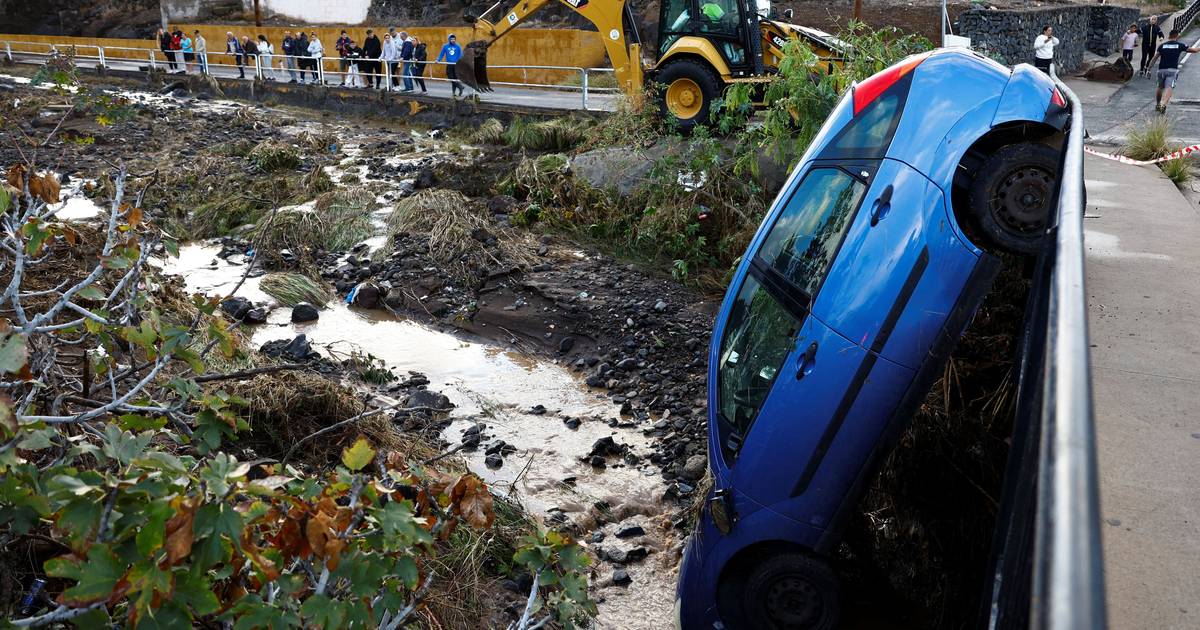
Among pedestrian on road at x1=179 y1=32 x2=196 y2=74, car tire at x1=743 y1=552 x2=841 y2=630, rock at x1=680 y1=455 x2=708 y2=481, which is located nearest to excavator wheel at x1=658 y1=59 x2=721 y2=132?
rock at x1=680 y1=455 x2=708 y2=481

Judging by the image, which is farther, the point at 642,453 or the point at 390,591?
the point at 642,453

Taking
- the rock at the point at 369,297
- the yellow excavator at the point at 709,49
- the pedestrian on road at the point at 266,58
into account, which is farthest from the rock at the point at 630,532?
the pedestrian on road at the point at 266,58

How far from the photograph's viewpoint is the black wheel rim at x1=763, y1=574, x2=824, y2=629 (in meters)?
4.70

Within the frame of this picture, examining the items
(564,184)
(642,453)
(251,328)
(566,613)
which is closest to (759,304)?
(566,613)

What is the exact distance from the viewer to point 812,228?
4926 mm

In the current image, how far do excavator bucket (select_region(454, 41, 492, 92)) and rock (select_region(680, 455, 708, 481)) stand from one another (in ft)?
47.9

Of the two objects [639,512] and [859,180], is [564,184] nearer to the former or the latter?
[639,512]

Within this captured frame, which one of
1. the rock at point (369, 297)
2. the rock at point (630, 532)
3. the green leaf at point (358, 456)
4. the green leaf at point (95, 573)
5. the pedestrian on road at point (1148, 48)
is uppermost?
the pedestrian on road at point (1148, 48)

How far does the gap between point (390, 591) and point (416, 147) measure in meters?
17.4

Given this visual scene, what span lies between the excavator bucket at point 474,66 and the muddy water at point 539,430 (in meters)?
9.47

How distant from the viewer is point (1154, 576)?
2846mm

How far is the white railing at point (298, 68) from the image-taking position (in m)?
22.3

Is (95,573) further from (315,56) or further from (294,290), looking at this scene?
(315,56)

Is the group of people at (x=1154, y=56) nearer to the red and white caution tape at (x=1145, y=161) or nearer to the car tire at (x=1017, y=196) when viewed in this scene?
the red and white caution tape at (x=1145, y=161)
